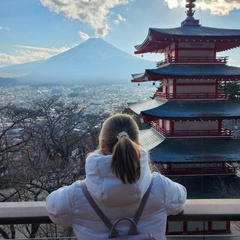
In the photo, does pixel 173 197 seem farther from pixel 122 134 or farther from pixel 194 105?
pixel 194 105

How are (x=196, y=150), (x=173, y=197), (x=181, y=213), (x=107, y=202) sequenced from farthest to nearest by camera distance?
(x=196, y=150) < (x=181, y=213) < (x=173, y=197) < (x=107, y=202)

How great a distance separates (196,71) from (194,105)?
0.97 metres

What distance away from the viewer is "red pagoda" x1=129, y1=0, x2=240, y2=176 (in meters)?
8.48

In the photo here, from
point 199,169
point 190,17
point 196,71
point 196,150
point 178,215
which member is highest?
point 190,17

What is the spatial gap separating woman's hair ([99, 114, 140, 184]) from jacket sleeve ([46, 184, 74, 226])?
22 centimetres

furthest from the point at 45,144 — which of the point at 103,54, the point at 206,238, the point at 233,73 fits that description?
the point at 103,54

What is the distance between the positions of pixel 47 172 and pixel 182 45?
6.29m

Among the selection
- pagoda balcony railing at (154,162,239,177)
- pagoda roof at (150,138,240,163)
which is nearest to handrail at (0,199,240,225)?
pagoda roof at (150,138,240,163)

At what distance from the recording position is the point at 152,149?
8609 millimetres

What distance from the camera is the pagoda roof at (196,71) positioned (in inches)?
336

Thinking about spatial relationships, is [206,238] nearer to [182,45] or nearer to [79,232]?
[79,232]

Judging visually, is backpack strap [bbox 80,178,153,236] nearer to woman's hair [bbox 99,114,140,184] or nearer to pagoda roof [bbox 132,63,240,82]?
woman's hair [bbox 99,114,140,184]

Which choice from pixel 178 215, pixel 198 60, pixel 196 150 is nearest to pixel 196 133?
pixel 196 150

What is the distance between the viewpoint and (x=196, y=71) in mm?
8711
